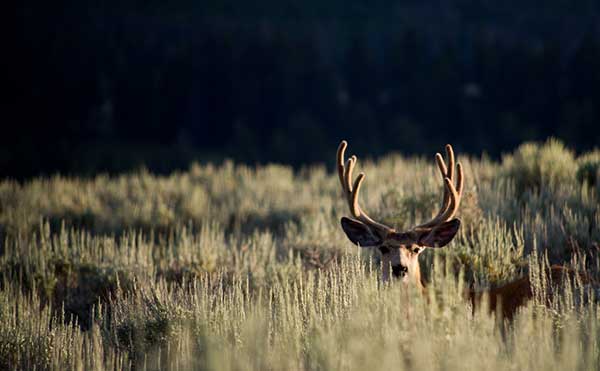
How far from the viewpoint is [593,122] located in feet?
121

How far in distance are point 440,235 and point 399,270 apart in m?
0.60

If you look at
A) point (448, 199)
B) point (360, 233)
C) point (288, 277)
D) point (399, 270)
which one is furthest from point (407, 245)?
point (288, 277)

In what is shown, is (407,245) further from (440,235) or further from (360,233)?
(360,233)

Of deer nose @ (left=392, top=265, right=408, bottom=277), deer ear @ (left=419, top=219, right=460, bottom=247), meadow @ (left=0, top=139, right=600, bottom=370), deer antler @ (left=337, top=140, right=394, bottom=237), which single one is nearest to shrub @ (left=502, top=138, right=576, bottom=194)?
meadow @ (left=0, top=139, right=600, bottom=370)

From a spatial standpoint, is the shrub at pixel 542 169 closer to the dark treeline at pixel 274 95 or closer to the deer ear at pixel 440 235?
the deer ear at pixel 440 235

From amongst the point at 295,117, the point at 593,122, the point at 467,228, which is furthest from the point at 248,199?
the point at 295,117

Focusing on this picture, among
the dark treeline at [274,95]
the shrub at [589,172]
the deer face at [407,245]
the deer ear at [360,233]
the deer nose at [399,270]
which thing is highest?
the dark treeline at [274,95]

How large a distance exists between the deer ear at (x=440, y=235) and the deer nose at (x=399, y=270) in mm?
410

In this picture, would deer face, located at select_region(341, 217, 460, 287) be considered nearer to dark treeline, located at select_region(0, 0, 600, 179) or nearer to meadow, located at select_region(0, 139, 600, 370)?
meadow, located at select_region(0, 139, 600, 370)

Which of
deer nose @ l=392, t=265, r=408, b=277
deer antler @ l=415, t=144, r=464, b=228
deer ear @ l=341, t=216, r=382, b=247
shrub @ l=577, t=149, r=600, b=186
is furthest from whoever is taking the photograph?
shrub @ l=577, t=149, r=600, b=186

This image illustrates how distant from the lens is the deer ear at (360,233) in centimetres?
798

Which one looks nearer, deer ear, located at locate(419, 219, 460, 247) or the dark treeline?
deer ear, located at locate(419, 219, 460, 247)

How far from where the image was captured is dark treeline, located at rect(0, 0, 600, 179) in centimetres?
4044

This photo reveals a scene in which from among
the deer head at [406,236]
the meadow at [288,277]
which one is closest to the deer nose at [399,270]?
the deer head at [406,236]
